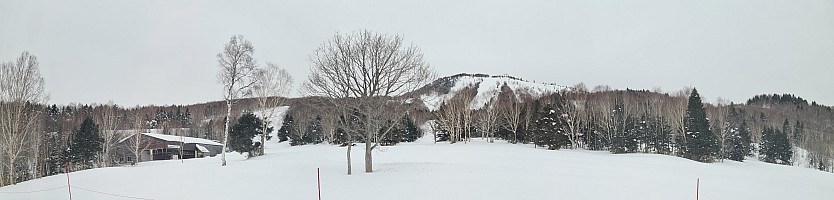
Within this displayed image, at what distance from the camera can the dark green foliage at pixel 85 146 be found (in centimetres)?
A: 4469

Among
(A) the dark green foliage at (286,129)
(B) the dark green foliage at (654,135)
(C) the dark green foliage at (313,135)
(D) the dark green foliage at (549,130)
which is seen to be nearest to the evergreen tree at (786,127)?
(B) the dark green foliage at (654,135)

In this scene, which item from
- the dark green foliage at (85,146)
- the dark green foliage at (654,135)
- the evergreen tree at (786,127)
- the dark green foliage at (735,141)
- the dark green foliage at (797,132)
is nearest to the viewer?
the dark green foliage at (85,146)

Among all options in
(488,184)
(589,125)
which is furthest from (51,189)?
(589,125)

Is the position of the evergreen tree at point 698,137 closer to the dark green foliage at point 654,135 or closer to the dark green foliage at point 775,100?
the dark green foliage at point 654,135

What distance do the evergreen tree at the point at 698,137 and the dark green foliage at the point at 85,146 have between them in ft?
188

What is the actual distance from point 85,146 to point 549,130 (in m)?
47.9

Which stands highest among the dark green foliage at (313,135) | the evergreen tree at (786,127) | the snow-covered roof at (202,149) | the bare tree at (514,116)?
the bare tree at (514,116)

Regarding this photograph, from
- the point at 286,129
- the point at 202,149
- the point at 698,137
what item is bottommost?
the point at 202,149

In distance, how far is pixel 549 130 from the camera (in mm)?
46438

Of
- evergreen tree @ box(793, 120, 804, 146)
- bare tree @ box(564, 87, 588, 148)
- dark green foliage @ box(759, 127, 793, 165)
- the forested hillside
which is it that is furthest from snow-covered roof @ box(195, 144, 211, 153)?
evergreen tree @ box(793, 120, 804, 146)

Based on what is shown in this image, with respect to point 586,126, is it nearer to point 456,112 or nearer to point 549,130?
point 549,130

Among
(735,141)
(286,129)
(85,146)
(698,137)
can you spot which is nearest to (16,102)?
(85,146)

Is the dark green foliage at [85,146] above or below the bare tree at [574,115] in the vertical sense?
below

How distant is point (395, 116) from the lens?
65.1 feet
